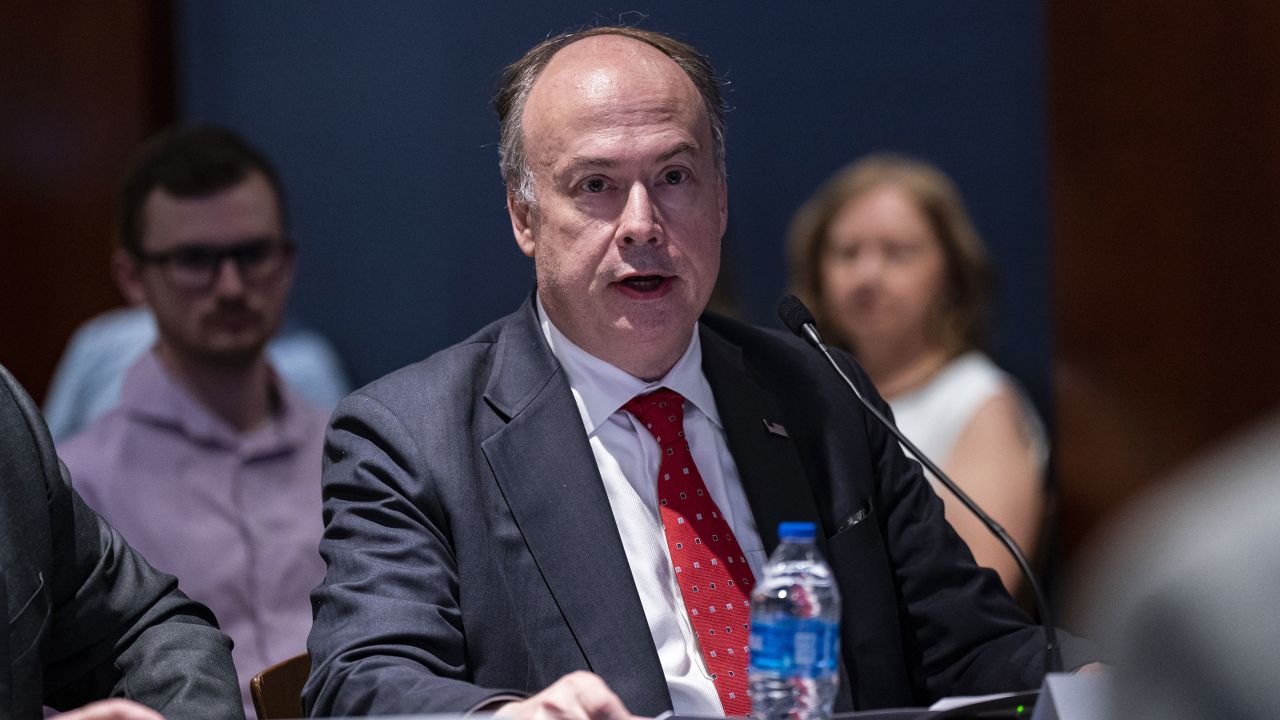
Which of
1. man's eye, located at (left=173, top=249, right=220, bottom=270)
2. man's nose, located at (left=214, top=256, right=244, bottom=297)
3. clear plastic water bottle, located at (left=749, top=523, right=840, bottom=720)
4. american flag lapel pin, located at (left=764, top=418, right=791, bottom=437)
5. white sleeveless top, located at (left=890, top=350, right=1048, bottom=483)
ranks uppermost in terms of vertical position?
man's eye, located at (left=173, top=249, right=220, bottom=270)

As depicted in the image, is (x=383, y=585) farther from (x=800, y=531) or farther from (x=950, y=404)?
(x=950, y=404)

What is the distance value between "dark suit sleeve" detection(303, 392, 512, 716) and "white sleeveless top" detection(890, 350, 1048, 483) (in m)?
1.91

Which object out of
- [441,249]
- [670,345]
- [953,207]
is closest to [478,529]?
[670,345]

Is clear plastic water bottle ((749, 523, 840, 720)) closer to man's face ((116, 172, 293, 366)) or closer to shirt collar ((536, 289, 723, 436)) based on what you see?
shirt collar ((536, 289, 723, 436))

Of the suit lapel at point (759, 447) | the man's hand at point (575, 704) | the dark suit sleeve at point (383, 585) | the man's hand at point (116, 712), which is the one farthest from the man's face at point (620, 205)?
the man's hand at point (116, 712)

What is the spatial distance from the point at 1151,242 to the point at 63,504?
10.2 feet

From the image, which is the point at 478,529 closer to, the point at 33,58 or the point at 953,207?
the point at 953,207

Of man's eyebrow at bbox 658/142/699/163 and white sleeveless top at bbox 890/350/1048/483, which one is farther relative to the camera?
white sleeveless top at bbox 890/350/1048/483

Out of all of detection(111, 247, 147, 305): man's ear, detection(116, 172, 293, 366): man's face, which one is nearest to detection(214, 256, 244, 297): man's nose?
detection(116, 172, 293, 366): man's face

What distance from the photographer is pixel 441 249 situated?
14.9ft

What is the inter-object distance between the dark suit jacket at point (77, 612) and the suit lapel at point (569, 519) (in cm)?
44

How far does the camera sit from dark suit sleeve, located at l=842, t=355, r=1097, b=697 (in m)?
2.07

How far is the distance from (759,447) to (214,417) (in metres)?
1.62

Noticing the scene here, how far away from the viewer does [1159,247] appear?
4129mm
